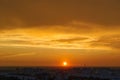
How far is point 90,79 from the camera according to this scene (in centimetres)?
8525

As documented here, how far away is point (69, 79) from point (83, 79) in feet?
10.4

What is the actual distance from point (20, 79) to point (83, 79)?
45.0 feet

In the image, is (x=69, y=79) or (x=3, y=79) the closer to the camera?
(x=3, y=79)

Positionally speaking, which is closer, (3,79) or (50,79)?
(3,79)

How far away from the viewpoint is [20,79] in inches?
3233

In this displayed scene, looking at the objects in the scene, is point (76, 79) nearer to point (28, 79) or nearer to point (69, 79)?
point (69, 79)

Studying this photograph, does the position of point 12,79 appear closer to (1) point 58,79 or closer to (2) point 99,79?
(1) point 58,79

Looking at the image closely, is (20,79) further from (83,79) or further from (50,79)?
(83,79)

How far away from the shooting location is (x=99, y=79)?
279 feet

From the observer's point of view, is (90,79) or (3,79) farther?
(90,79)

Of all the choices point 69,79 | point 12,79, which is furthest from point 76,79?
point 12,79

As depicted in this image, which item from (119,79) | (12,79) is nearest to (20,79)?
(12,79)

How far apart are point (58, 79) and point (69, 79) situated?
242 centimetres

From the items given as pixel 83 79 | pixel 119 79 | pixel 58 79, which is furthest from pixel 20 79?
pixel 119 79
